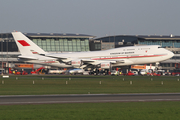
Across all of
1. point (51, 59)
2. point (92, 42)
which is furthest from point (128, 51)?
point (92, 42)

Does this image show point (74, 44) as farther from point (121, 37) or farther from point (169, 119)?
point (169, 119)

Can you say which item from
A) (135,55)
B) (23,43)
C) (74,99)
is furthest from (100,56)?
(74,99)

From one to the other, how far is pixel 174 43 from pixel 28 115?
517 feet

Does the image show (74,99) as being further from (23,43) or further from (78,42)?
(78,42)

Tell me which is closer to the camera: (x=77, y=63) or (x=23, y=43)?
(x=77, y=63)

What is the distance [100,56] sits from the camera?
82.6 m

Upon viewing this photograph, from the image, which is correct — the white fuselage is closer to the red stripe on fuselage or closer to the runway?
the red stripe on fuselage

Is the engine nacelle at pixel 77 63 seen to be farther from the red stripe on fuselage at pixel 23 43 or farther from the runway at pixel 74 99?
the runway at pixel 74 99

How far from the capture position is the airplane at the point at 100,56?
258 ft

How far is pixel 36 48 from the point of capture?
87.5 metres

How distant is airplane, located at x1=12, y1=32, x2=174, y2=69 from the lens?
78.5m

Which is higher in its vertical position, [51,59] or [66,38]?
[66,38]

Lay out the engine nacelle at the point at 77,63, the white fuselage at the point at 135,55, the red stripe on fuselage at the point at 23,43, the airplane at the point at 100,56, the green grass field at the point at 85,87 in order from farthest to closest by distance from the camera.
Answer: the red stripe on fuselage at the point at 23,43 → the engine nacelle at the point at 77,63 → the airplane at the point at 100,56 → the white fuselage at the point at 135,55 → the green grass field at the point at 85,87

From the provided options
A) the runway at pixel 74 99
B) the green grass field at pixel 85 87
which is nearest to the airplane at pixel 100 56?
the green grass field at pixel 85 87
